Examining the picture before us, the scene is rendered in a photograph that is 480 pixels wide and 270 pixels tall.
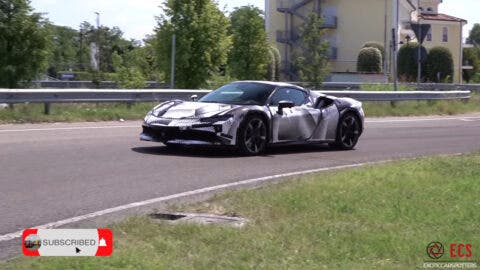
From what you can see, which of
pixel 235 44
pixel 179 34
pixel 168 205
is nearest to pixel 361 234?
pixel 168 205

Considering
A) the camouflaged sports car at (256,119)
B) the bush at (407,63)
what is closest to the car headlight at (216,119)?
the camouflaged sports car at (256,119)

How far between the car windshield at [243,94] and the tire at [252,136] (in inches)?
15.9

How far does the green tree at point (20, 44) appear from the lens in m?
22.2

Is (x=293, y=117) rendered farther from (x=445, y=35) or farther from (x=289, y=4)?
(x=445, y=35)

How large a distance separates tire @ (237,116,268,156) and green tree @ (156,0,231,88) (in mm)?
13103

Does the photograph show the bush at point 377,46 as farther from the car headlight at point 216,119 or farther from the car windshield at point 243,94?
the car headlight at point 216,119

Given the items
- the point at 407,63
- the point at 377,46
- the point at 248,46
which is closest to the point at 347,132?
the point at 248,46

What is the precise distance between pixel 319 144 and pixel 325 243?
8273 mm

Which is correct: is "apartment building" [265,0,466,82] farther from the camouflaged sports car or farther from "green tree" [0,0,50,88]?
the camouflaged sports car

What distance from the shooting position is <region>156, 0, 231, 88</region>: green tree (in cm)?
2538

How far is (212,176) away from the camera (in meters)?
10.1

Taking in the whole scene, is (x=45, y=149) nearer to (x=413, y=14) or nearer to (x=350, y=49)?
(x=350, y=49)

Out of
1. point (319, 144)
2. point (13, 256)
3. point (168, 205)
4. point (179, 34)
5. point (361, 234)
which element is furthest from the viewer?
point (179, 34)

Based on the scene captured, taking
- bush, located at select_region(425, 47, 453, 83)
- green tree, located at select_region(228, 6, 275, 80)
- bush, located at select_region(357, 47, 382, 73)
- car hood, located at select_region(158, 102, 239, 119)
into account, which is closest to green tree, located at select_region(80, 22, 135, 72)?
green tree, located at select_region(228, 6, 275, 80)
